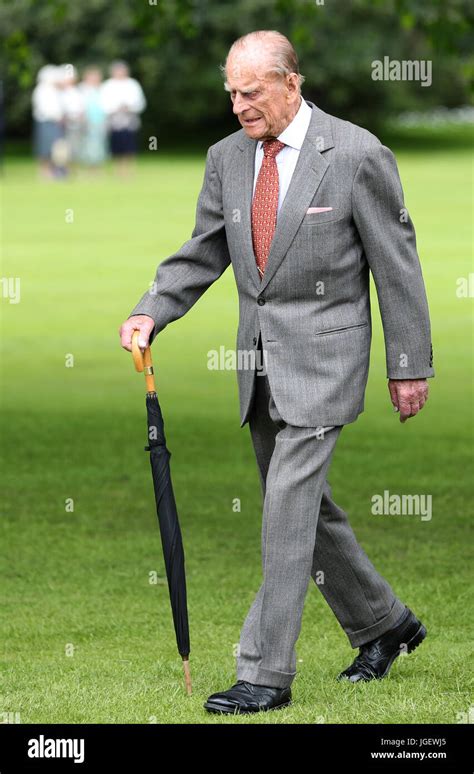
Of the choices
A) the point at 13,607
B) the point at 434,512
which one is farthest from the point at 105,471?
the point at 13,607

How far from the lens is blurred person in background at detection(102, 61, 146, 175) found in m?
40.7

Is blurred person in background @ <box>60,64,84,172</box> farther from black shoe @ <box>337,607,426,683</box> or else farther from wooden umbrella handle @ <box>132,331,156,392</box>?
wooden umbrella handle @ <box>132,331,156,392</box>

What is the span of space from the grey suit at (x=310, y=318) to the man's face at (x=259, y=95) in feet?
0.46

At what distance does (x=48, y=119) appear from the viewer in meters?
39.8

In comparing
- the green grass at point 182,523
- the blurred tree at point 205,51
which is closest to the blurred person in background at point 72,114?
the blurred tree at point 205,51

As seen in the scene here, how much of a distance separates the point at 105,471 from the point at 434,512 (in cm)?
209

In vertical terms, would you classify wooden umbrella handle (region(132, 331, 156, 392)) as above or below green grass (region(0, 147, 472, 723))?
above

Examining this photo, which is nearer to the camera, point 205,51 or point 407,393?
point 407,393

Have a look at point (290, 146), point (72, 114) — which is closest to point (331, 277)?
point (290, 146)

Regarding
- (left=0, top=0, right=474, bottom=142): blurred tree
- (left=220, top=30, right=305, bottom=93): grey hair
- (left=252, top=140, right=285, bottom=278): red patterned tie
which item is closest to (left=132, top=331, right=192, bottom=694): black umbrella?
(left=252, top=140, right=285, bottom=278): red patterned tie

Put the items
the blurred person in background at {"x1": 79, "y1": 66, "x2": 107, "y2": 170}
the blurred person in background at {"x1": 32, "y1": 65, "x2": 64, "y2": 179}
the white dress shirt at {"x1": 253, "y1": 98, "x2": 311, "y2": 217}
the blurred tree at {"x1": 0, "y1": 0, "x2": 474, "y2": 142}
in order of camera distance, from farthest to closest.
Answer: the blurred tree at {"x1": 0, "y1": 0, "x2": 474, "y2": 142}, the blurred person in background at {"x1": 79, "y1": 66, "x2": 107, "y2": 170}, the blurred person in background at {"x1": 32, "y1": 65, "x2": 64, "y2": 179}, the white dress shirt at {"x1": 253, "y1": 98, "x2": 311, "y2": 217}

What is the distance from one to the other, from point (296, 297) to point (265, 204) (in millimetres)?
320

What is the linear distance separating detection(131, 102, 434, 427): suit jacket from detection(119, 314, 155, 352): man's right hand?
0.32 metres

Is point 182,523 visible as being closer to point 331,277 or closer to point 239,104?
point 331,277
